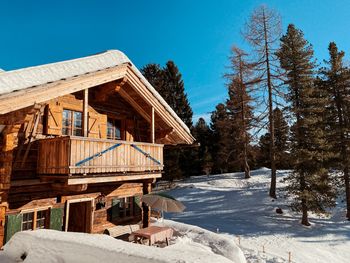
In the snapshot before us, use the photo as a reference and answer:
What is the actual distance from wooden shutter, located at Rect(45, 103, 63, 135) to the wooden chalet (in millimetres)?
37

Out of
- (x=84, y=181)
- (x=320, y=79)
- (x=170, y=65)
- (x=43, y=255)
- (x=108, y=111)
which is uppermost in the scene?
(x=170, y=65)

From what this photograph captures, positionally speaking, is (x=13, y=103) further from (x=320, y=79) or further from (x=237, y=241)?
(x=320, y=79)

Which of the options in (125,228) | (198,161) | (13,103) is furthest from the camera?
(198,161)

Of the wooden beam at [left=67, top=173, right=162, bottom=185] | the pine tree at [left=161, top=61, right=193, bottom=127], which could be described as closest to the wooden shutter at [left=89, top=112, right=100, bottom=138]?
the wooden beam at [left=67, top=173, right=162, bottom=185]

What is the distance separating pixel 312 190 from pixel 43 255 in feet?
62.2

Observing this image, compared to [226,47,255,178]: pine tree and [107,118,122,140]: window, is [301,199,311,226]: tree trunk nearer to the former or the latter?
[226,47,255,178]: pine tree

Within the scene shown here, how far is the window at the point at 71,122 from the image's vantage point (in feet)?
38.1

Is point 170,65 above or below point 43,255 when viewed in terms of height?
above

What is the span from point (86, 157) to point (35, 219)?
2881mm

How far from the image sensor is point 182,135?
1555cm

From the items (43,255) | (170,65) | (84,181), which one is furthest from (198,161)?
(43,255)

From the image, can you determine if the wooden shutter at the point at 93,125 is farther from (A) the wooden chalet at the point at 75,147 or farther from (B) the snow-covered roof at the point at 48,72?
(B) the snow-covered roof at the point at 48,72

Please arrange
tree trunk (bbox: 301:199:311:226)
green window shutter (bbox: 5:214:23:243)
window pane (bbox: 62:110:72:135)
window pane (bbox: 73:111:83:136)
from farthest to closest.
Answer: tree trunk (bbox: 301:199:311:226)
window pane (bbox: 73:111:83:136)
window pane (bbox: 62:110:72:135)
green window shutter (bbox: 5:214:23:243)

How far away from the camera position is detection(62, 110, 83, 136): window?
11602 millimetres
